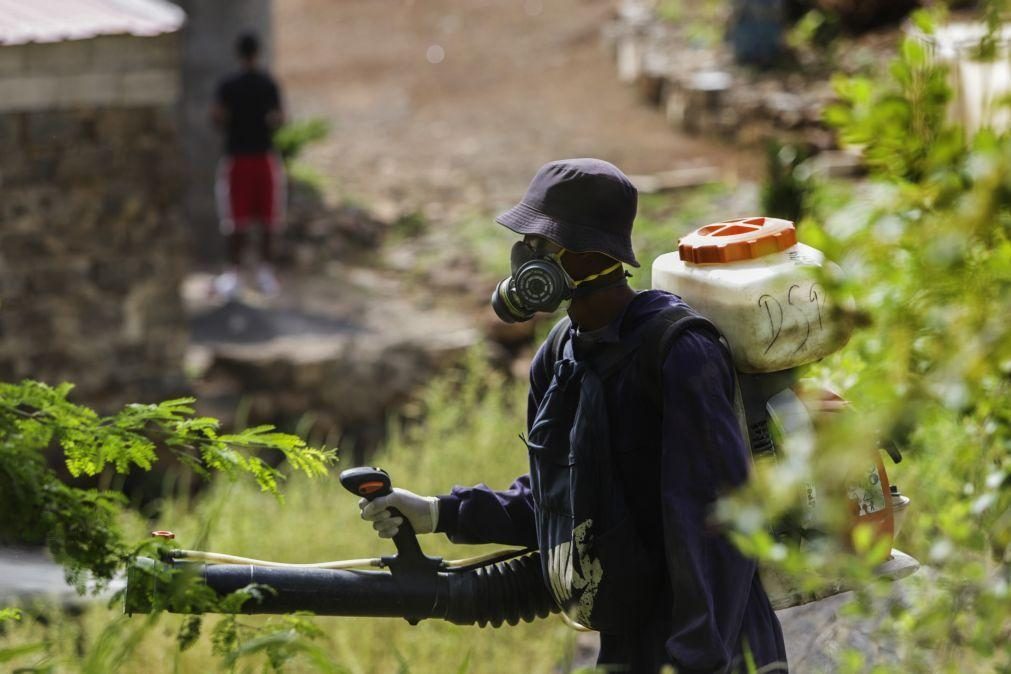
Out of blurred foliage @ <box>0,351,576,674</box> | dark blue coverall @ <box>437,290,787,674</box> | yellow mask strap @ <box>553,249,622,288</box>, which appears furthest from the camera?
blurred foliage @ <box>0,351,576,674</box>

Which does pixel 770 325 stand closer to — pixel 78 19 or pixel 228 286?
pixel 78 19

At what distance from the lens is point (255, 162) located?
10.8 m

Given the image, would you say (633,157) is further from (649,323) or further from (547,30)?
(649,323)

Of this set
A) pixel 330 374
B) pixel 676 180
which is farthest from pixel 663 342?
pixel 676 180

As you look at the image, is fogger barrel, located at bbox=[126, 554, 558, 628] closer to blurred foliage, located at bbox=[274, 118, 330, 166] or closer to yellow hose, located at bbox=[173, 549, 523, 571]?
yellow hose, located at bbox=[173, 549, 523, 571]

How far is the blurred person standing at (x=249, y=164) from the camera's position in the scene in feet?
34.6

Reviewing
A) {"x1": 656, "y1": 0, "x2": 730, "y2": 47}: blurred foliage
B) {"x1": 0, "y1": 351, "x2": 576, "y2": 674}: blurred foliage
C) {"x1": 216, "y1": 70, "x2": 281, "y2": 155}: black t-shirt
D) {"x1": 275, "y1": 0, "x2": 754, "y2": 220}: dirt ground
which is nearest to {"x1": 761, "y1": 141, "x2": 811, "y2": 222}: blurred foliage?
{"x1": 0, "y1": 351, "x2": 576, "y2": 674}: blurred foliage

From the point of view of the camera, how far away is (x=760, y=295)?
2.68 meters

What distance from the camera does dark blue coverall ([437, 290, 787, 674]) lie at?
101 inches

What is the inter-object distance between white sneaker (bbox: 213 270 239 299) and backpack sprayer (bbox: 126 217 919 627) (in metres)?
8.37

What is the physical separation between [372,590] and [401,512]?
176 mm

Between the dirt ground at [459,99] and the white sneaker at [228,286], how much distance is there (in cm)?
202

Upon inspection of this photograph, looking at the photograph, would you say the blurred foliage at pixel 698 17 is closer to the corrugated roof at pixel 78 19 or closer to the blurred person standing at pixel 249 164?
the blurred person standing at pixel 249 164

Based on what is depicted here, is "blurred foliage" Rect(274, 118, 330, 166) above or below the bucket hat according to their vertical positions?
below
